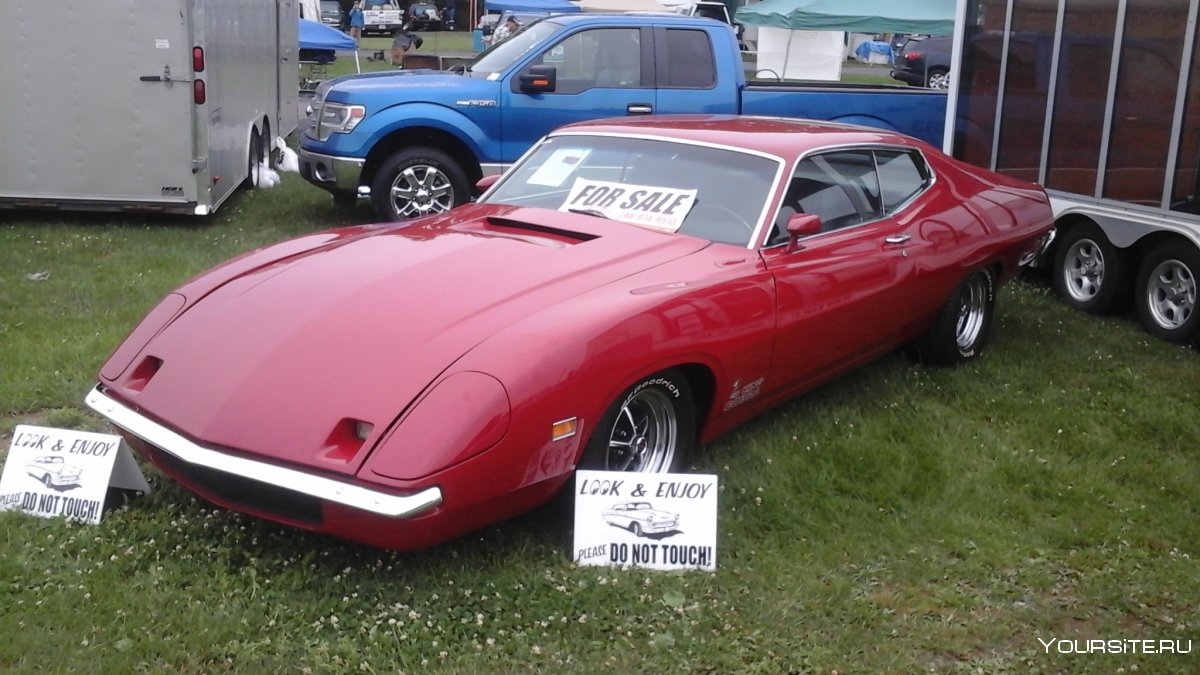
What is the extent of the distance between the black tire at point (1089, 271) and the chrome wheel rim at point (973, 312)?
1582 millimetres

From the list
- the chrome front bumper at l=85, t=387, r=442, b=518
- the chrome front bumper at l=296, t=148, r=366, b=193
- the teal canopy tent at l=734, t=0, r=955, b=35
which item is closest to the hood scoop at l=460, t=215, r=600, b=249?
the chrome front bumper at l=85, t=387, r=442, b=518

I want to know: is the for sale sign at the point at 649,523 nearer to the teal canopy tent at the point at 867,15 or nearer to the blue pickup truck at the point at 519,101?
the blue pickup truck at the point at 519,101

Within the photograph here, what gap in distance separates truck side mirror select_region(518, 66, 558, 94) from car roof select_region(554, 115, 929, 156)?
3.63 metres

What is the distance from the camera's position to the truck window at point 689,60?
994 centimetres

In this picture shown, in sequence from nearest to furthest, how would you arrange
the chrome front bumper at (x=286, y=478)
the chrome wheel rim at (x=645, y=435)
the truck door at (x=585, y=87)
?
the chrome front bumper at (x=286, y=478) → the chrome wheel rim at (x=645, y=435) → the truck door at (x=585, y=87)

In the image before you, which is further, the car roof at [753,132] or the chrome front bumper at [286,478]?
the car roof at [753,132]

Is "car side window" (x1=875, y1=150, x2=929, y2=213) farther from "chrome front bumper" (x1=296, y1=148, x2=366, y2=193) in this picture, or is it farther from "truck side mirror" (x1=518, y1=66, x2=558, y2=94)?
"chrome front bumper" (x1=296, y1=148, x2=366, y2=193)

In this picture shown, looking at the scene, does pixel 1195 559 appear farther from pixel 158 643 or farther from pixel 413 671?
pixel 158 643

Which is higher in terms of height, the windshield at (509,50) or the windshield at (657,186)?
the windshield at (509,50)

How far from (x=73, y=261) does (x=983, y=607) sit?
21.8ft

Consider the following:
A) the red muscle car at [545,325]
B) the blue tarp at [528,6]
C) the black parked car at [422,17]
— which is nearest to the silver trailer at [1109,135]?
the red muscle car at [545,325]

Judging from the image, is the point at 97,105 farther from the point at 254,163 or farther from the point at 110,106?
the point at 254,163

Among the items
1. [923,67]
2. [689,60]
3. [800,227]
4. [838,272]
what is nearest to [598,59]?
[689,60]

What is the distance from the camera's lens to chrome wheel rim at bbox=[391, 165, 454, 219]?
31.3ft
